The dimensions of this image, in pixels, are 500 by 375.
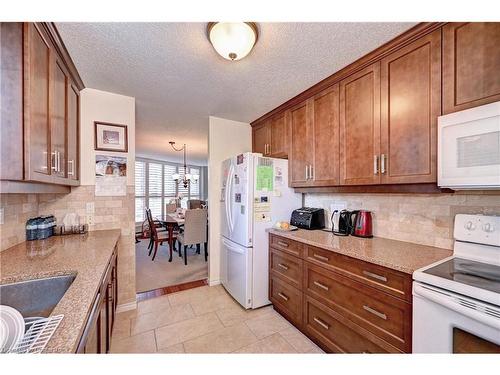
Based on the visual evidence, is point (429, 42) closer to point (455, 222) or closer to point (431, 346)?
point (455, 222)

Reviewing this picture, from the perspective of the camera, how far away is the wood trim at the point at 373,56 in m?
1.33

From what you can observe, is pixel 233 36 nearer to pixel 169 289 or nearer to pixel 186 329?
pixel 186 329

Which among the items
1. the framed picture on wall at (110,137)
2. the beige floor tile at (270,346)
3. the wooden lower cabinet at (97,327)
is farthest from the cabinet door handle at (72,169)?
the beige floor tile at (270,346)

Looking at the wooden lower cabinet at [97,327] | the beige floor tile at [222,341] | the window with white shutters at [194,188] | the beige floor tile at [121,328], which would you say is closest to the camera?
the wooden lower cabinet at [97,327]

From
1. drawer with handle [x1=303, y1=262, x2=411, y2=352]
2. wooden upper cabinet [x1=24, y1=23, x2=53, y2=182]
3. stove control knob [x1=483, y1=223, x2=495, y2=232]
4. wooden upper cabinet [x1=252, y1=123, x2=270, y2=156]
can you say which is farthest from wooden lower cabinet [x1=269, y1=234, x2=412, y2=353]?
wooden upper cabinet [x1=24, y1=23, x2=53, y2=182]

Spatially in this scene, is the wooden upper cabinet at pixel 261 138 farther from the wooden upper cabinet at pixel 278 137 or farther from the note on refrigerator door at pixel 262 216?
the note on refrigerator door at pixel 262 216

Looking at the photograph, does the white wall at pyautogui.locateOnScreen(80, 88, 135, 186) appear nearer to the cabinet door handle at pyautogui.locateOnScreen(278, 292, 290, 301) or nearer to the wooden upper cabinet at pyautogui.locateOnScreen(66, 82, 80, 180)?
the wooden upper cabinet at pyautogui.locateOnScreen(66, 82, 80, 180)

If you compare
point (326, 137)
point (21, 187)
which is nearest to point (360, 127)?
point (326, 137)

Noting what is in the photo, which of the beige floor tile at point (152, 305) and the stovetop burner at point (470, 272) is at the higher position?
the stovetop burner at point (470, 272)

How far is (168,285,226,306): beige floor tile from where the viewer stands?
2.47m

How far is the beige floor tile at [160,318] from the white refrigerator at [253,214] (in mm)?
559

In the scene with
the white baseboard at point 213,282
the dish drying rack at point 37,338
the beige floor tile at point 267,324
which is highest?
the dish drying rack at point 37,338

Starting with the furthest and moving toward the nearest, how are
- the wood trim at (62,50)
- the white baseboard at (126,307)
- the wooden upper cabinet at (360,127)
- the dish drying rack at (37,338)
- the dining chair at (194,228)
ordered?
1. the dining chair at (194,228)
2. the white baseboard at (126,307)
3. the wooden upper cabinet at (360,127)
4. the wood trim at (62,50)
5. the dish drying rack at (37,338)
